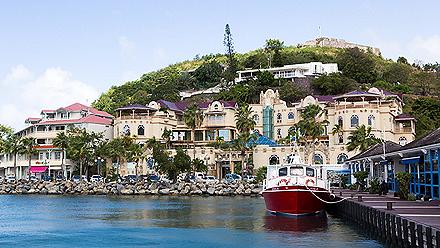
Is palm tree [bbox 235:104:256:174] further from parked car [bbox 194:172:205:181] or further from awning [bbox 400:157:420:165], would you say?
awning [bbox 400:157:420:165]

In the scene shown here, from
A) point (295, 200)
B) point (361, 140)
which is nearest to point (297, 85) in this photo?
point (361, 140)

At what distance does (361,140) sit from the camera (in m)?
77.8

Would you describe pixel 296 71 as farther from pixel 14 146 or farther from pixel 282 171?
pixel 282 171

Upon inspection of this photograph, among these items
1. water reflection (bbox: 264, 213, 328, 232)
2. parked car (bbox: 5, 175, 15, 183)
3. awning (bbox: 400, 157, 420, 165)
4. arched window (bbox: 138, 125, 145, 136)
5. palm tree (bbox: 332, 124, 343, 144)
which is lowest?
water reflection (bbox: 264, 213, 328, 232)

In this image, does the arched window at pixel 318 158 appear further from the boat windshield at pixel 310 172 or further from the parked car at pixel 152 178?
the boat windshield at pixel 310 172

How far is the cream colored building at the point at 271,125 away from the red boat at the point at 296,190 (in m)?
39.5

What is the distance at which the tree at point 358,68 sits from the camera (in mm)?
138125

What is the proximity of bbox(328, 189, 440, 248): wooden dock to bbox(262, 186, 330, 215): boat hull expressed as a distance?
9.15ft

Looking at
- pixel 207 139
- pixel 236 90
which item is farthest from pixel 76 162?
pixel 236 90

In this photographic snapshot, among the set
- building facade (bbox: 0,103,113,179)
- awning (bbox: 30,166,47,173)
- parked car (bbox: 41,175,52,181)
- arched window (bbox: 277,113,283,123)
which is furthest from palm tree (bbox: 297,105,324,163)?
awning (bbox: 30,166,47,173)

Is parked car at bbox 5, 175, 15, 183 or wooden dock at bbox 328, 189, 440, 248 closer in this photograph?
wooden dock at bbox 328, 189, 440, 248

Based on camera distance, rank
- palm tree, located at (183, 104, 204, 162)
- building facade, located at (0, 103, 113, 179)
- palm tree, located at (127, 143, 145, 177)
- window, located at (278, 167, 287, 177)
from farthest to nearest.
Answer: building facade, located at (0, 103, 113, 179), palm tree, located at (183, 104, 204, 162), palm tree, located at (127, 143, 145, 177), window, located at (278, 167, 287, 177)

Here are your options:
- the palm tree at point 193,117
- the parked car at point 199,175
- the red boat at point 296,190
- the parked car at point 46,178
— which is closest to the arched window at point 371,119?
the parked car at point 199,175

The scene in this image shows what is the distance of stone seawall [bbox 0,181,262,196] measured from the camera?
80.1 metres
